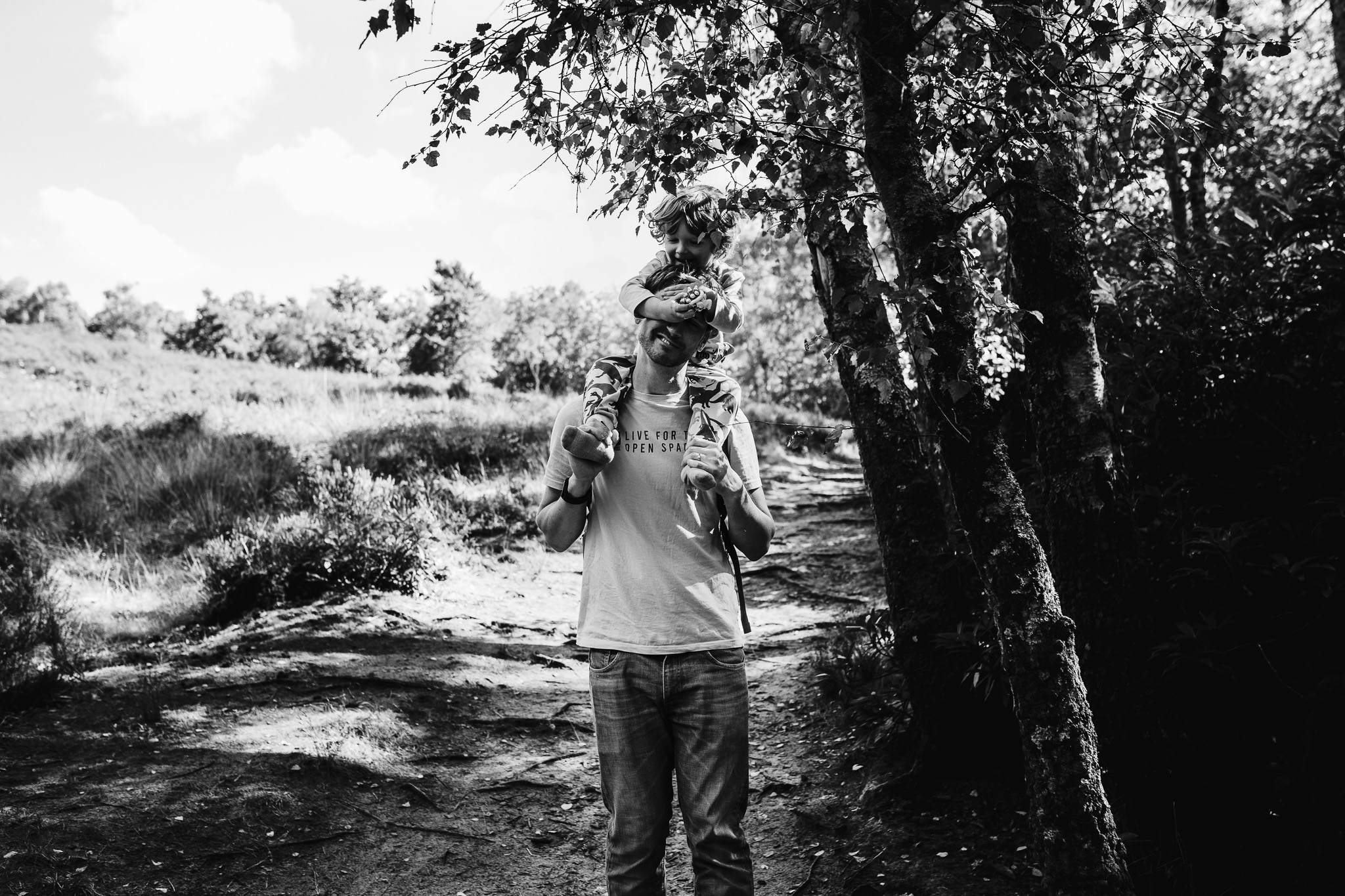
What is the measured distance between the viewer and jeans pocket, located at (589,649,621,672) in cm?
229

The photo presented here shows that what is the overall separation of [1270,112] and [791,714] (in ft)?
28.3

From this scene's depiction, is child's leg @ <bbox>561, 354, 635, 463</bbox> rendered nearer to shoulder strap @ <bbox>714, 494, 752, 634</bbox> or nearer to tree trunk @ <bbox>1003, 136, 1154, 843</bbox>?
shoulder strap @ <bbox>714, 494, 752, 634</bbox>

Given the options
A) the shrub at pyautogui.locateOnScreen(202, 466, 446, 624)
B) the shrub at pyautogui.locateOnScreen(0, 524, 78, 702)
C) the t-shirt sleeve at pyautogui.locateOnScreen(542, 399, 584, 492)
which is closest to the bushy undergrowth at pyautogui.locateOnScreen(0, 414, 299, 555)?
the shrub at pyautogui.locateOnScreen(202, 466, 446, 624)

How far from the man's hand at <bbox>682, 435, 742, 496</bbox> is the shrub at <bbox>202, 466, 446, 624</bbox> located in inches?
229

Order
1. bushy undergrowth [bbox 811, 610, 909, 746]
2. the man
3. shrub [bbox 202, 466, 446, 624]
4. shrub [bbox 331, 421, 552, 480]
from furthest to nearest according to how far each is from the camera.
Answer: shrub [bbox 331, 421, 552, 480] → shrub [bbox 202, 466, 446, 624] → bushy undergrowth [bbox 811, 610, 909, 746] → the man

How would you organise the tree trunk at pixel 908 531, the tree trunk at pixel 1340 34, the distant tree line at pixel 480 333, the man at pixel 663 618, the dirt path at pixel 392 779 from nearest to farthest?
the man at pixel 663 618 → the dirt path at pixel 392 779 → the tree trunk at pixel 908 531 → the tree trunk at pixel 1340 34 → the distant tree line at pixel 480 333

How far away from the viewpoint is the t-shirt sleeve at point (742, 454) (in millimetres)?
2426

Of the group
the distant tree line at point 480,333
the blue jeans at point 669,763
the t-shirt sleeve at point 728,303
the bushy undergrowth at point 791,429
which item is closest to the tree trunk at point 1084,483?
the bushy undergrowth at point 791,429

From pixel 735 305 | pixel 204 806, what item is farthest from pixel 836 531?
pixel 735 305

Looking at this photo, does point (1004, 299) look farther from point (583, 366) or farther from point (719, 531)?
point (583, 366)

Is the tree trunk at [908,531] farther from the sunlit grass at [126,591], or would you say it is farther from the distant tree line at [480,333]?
the distant tree line at [480,333]

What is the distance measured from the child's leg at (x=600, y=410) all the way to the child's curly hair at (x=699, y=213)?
43cm

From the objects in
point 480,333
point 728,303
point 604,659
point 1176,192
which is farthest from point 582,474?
point 480,333

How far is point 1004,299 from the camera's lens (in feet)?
6.37
